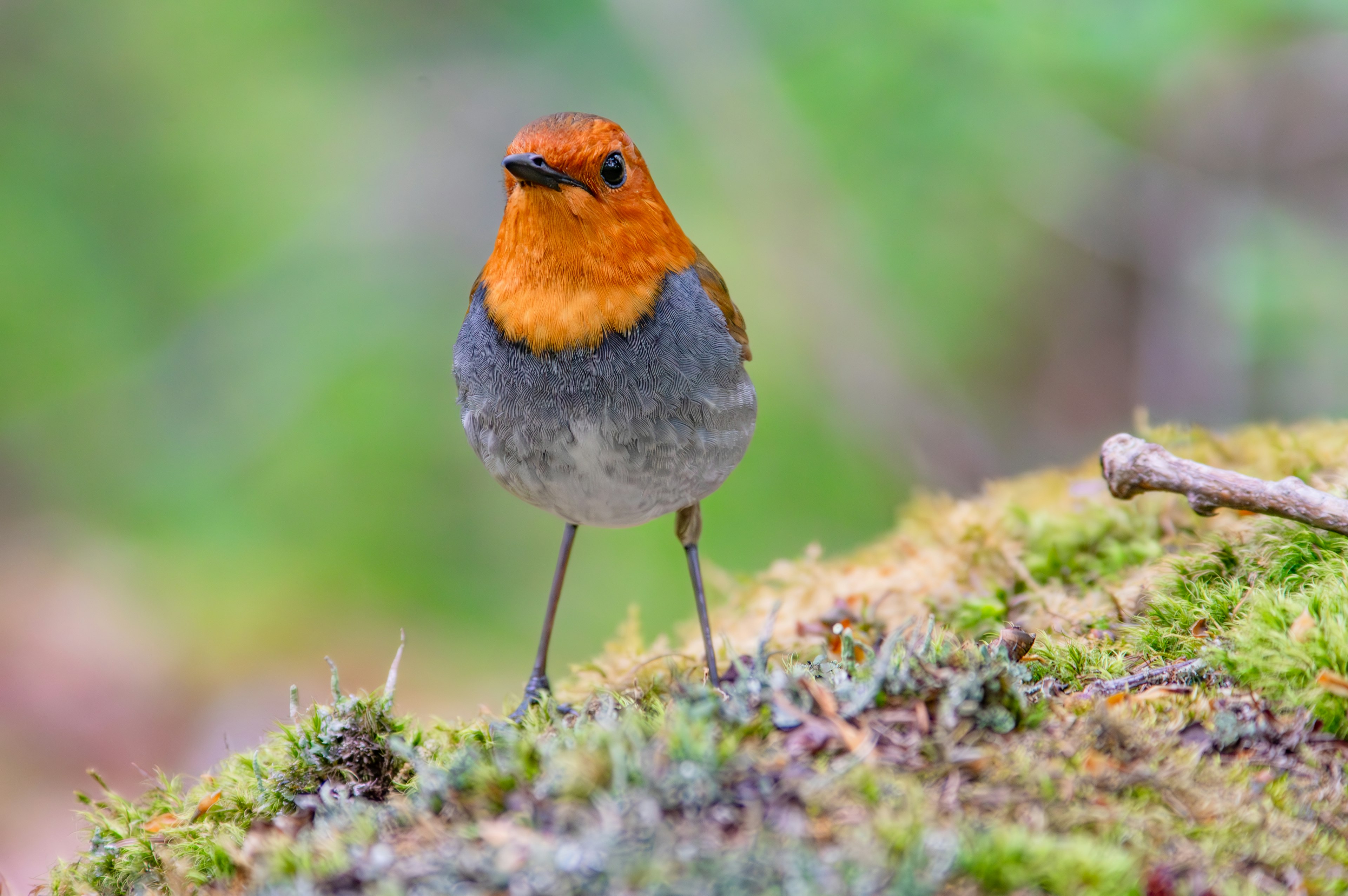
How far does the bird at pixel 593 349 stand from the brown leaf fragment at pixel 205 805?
89 cm

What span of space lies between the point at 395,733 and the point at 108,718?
17.9 feet

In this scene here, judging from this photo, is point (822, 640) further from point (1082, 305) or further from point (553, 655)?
point (1082, 305)

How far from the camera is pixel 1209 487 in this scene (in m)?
2.69

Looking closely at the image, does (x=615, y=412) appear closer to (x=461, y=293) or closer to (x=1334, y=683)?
(x=1334, y=683)

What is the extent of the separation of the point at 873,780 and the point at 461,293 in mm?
7499

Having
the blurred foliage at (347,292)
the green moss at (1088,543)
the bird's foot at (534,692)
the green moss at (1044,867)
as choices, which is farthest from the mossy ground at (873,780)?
the blurred foliage at (347,292)

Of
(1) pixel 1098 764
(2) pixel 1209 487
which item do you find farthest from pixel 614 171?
(1) pixel 1098 764

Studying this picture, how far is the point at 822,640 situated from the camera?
371cm

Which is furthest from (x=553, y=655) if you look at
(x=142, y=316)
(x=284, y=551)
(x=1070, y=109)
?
(x=1070, y=109)

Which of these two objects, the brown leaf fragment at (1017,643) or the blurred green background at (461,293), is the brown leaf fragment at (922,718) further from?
the blurred green background at (461,293)

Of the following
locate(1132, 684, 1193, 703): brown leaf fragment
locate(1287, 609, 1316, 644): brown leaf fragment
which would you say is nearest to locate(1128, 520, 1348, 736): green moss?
locate(1287, 609, 1316, 644): brown leaf fragment

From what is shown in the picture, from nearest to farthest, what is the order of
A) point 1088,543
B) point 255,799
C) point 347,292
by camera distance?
point 255,799 → point 1088,543 → point 347,292

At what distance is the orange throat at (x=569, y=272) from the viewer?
3.08 meters

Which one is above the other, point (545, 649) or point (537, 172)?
point (537, 172)
